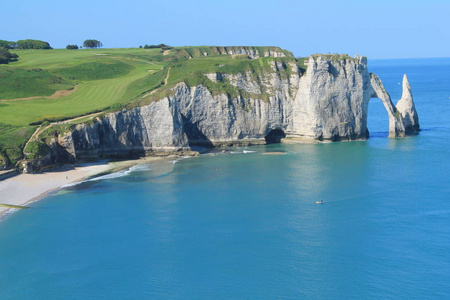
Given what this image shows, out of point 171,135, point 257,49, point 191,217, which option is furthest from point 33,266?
point 257,49

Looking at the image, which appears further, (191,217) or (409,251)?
(191,217)

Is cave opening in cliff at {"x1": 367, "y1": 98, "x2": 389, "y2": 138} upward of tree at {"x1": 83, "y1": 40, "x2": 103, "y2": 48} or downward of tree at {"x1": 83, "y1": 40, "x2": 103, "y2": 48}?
downward

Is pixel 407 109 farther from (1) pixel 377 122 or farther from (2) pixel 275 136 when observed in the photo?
(2) pixel 275 136

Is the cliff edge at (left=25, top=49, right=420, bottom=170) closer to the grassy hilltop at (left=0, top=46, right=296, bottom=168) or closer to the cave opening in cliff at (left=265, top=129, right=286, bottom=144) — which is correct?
the cave opening in cliff at (left=265, top=129, right=286, bottom=144)

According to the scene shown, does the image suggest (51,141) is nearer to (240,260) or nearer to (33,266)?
(33,266)

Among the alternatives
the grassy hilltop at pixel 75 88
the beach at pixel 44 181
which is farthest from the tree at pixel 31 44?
the beach at pixel 44 181

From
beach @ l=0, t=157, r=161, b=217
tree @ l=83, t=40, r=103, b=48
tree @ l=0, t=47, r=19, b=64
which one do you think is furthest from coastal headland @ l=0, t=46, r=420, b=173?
tree @ l=83, t=40, r=103, b=48
